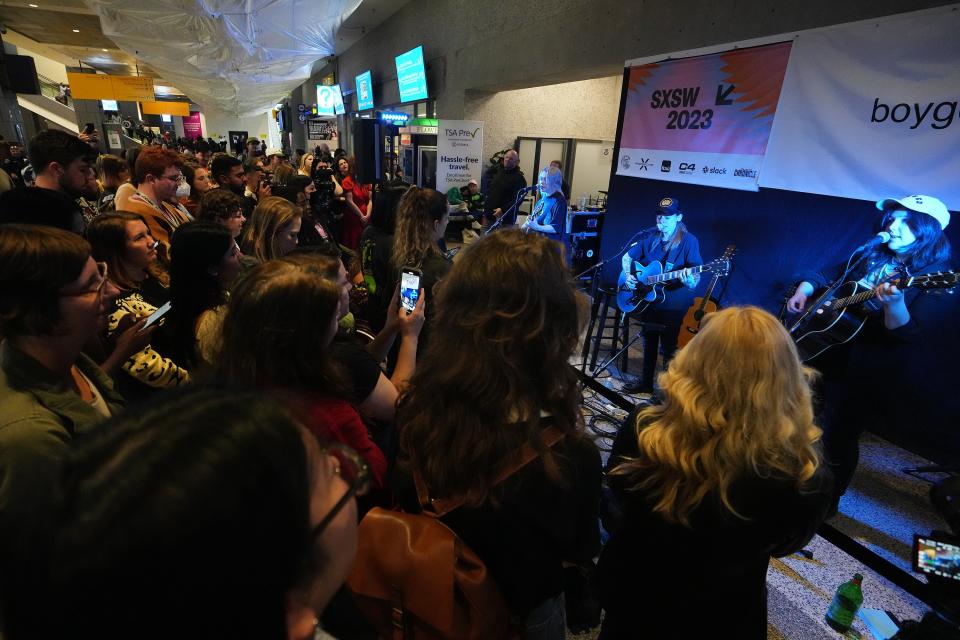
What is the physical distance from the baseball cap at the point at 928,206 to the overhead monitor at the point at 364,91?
501 inches

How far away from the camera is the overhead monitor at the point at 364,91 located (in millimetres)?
12742

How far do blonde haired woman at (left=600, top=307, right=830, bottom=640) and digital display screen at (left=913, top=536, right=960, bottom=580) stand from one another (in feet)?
1.38

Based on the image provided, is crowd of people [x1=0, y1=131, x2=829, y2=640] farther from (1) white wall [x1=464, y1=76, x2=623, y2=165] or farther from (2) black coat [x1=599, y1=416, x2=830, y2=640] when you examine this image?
(1) white wall [x1=464, y1=76, x2=623, y2=165]

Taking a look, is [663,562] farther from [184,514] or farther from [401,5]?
[401,5]

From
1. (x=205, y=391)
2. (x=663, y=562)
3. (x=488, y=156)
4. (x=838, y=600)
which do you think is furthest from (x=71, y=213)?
(x=488, y=156)

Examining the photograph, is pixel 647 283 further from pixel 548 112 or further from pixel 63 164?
pixel 548 112

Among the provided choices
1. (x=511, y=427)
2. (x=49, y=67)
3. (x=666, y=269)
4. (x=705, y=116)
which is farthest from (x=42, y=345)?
(x=49, y=67)

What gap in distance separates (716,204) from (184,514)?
4631mm

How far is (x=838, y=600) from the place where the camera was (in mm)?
2000

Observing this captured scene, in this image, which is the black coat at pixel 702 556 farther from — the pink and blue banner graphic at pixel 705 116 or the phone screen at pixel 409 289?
the pink and blue banner graphic at pixel 705 116

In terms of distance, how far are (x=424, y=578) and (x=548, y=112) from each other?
9229 millimetres

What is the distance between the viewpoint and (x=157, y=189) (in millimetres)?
3441

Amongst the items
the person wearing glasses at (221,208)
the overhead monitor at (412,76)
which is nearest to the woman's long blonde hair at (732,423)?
the person wearing glasses at (221,208)

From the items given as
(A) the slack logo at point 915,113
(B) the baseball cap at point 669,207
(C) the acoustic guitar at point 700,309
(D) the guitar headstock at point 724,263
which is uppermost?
(A) the slack logo at point 915,113
